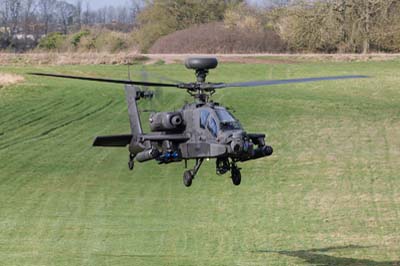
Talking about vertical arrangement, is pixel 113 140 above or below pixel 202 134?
below

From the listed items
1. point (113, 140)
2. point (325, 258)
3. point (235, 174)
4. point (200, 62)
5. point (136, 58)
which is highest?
point (200, 62)

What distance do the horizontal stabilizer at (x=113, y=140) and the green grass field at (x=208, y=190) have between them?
1.18 meters

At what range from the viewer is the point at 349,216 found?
41062 millimetres

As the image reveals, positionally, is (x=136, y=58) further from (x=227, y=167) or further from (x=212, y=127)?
(x=212, y=127)

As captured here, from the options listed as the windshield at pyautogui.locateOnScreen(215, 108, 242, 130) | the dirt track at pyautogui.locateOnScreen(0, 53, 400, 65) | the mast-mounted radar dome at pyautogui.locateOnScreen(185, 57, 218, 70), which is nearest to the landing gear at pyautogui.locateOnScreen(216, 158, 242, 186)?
the windshield at pyautogui.locateOnScreen(215, 108, 242, 130)

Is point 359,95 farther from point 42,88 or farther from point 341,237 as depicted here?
point 341,237

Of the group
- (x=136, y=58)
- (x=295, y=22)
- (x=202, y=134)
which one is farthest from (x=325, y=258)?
(x=295, y=22)

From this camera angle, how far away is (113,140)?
2700cm

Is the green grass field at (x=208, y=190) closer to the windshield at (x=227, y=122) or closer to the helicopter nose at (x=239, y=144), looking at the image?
the windshield at (x=227, y=122)

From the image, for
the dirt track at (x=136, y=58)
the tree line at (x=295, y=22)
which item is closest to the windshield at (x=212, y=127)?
the dirt track at (x=136, y=58)

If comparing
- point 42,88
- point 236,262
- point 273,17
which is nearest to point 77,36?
point 273,17

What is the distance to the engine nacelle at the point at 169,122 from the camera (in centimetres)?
2455

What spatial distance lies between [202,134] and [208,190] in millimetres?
19837

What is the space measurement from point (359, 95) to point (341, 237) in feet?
86.6
